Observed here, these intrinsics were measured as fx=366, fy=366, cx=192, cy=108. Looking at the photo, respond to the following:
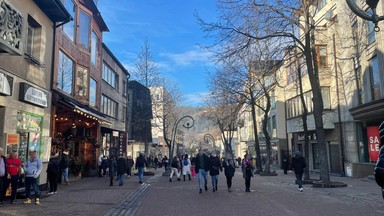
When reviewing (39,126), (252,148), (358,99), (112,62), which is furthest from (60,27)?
(252,148)

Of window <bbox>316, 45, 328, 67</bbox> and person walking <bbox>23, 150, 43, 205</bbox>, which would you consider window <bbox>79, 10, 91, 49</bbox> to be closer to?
person walking <bbox>23, 150, 43, 205</bbox>

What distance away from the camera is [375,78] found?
21391mm

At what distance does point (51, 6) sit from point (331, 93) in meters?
21.3

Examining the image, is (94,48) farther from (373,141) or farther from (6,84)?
(373,141)

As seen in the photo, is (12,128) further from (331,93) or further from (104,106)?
(331,93)

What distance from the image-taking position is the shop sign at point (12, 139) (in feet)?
40.9

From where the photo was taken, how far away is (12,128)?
12875 mm

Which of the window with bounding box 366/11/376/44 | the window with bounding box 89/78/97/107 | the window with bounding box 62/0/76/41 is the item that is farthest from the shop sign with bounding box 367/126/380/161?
the window with bounding box 62/0/76/41

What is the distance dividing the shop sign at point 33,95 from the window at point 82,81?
19.2ft

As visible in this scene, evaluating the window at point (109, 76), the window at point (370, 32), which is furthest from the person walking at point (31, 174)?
the window at point (370, 32)

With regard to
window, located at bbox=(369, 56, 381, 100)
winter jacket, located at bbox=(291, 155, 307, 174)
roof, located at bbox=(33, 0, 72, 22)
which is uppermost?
roof, located at bbox=(33, 0, 72, 22)

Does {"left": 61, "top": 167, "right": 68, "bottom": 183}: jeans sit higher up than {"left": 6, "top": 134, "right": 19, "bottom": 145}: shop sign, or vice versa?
{"left": 6, "top": 134, "right": 19, "bottom": 145}: shop sign

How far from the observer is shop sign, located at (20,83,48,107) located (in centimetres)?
1341

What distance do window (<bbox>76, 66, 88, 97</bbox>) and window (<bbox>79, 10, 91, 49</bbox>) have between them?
1696 mm
